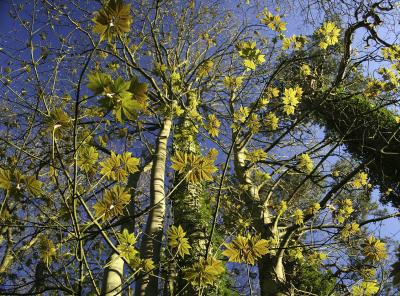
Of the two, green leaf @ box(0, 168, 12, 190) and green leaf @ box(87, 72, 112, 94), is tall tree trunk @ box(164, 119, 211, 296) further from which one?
green leaf @ box(87, 72, 112, 94)

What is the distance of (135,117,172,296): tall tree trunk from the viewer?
9.73ft

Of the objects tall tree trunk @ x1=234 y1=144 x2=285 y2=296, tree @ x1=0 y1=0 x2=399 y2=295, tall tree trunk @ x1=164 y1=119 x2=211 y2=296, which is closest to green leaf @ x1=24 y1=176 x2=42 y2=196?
tree @ x1=0 y1=0 x2=399 y2=295

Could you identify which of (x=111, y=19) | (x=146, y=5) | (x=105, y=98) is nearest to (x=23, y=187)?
(x=105, y=98)

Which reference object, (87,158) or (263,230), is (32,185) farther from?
(263,230)

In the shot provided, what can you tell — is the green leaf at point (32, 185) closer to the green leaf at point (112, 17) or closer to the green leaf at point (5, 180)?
the green leaf at point (5, 180)

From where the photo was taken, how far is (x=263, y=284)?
354 cm

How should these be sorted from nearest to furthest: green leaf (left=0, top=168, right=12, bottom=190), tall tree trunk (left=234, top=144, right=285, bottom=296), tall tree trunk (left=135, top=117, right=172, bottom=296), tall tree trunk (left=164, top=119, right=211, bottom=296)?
1. green leaf (left=0, top=168, right=12, bottom=190)
2. tall tree trunk (left=135, top=117, right=172, bottom=296)
3. tall tree trunk (left=234, top=144, right=285, bottom=296)
4. tall tree trunk (left=164, top=119, right=211, bottom=296)

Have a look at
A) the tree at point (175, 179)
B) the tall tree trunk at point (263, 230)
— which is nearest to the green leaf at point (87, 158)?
the tree at point (175, 179)

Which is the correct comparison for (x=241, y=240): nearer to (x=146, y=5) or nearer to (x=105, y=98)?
(x=105, y=98)

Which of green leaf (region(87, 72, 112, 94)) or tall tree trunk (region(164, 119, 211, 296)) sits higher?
tall tree trunk (region(164, 119, 211, 296))

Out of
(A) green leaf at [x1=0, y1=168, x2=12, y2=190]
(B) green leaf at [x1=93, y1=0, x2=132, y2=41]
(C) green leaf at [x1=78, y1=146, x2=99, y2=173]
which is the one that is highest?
(C) green leaf at [x1=78, y1=146, x2=99, y2=173]

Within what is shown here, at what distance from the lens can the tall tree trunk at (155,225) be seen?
296 cm

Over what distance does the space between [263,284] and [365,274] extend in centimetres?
102

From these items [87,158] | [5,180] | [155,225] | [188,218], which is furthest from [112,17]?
[188,218]
